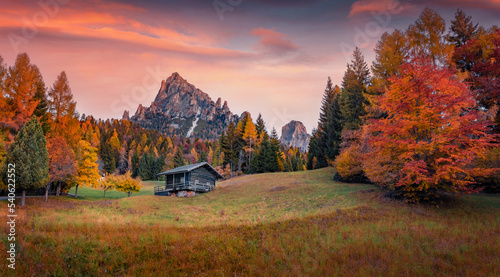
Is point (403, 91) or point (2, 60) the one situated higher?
point (2, 60)

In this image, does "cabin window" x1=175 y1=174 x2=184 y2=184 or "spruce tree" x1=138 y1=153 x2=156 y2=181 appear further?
"spruce tree" x1=138 y1=153 x2=156 y2=181

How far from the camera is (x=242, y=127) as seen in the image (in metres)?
64.9

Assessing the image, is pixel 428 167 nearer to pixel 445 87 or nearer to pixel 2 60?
pixel 445 87

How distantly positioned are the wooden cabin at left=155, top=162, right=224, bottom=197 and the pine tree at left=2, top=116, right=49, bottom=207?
1717 centimetres

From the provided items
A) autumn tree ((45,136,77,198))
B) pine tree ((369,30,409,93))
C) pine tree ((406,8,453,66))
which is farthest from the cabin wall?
pine tree ((406,8,453,66))

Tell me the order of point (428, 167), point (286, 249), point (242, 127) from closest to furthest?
point (286, 249) → point (428, 167) → point (242, 127)

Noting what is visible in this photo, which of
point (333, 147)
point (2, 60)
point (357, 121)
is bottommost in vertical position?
point (333, 147)

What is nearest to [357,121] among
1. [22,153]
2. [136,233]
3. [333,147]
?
[333,147]

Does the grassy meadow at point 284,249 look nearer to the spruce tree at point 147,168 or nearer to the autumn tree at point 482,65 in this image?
the autumn tree at point 482,65

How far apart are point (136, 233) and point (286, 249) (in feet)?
21.6

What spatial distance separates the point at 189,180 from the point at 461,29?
3895 centimetres

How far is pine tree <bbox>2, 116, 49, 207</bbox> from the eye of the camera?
19625mm

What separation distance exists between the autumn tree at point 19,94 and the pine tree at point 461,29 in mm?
47230

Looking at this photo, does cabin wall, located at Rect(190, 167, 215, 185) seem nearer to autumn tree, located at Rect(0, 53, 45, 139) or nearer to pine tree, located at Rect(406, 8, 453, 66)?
autumn tree, located at Rect(0, 53, 45, 139)
